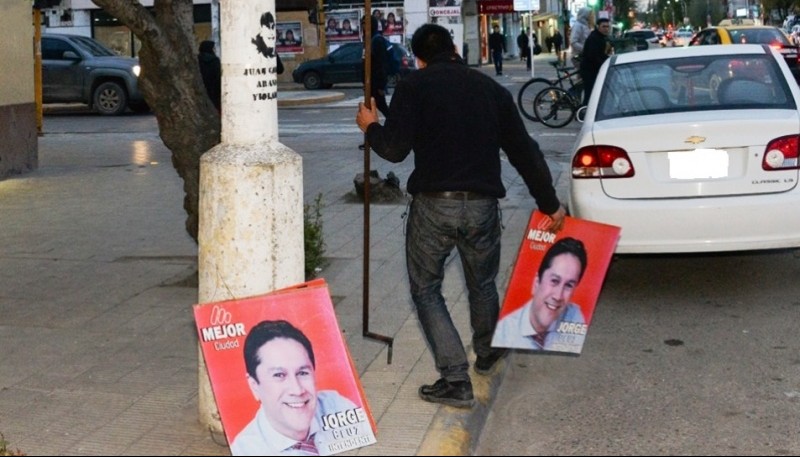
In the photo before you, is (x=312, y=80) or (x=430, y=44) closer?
(x=430, y=44)

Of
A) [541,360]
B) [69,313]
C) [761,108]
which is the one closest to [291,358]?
[541,360]

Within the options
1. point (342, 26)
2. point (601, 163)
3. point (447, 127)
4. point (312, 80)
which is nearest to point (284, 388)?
point (447, 127)

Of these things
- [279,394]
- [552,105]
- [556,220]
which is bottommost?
[279,394]

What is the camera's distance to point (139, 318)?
7.89m

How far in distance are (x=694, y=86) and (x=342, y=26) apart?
3817 cm

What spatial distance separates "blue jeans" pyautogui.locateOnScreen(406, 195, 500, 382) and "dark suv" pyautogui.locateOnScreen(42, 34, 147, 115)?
2050 cm

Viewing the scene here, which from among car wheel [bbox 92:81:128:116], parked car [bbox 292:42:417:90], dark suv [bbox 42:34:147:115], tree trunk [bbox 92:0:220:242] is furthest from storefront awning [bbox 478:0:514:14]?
tree trunk [bbox 92:0:220:242]

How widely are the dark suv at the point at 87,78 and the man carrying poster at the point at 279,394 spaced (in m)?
21.2

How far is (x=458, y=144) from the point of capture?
567 centimetres

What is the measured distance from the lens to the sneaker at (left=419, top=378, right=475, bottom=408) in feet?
19.0

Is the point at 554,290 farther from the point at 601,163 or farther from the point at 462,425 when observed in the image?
the point at 601,163

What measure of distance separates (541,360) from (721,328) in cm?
133

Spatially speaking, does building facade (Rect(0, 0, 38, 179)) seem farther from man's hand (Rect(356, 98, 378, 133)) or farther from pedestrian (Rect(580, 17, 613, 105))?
man's hand (Rect(356, 98, 378, 133))

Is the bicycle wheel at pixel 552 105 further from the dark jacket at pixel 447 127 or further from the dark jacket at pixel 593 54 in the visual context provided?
the dark jacket at pixel 447 127
